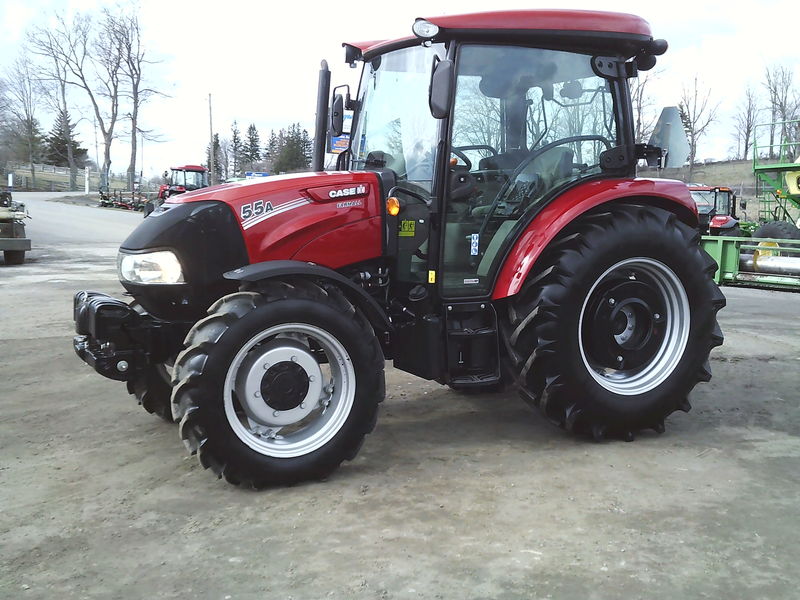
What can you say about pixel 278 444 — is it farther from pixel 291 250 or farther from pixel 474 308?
pixel 474 308

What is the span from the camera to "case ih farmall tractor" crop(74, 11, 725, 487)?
145 inches

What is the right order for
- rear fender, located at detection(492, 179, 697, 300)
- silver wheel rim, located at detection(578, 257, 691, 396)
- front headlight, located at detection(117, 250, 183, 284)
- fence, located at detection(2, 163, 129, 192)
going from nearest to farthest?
front headlight, located at detection(117, 250, 183, 284) < rear fender, located at detection(492, 179, 697, 300) < silver wheel rim, located at detection(578, 257, 691, 396) < fence, located at detection(2, 163, 129, 192)

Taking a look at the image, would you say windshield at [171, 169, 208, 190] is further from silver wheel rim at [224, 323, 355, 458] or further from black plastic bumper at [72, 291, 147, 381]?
silver wheel rim at [224, 323, 355, 458]

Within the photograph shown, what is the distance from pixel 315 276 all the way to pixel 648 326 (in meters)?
2.22

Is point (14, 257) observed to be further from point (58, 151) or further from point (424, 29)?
point (58, 151)

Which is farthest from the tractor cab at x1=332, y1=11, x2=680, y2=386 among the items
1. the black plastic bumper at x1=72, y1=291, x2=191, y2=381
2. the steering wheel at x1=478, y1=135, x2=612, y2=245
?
the black plastic bumper at x1=72, y1=291, x2=191, y2=381

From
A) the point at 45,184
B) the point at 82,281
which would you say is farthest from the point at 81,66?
the point at 82,281

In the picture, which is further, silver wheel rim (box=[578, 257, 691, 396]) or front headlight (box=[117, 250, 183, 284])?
silver wheel rim (box=[578, 257, 691, 396])

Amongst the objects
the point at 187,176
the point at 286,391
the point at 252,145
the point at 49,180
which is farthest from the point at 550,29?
the point at 252,145

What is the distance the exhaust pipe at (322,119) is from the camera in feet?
15.9

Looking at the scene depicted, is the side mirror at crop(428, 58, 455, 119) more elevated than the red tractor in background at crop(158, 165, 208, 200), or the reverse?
the red tractor in background at crop(158, 165, 208, 200)

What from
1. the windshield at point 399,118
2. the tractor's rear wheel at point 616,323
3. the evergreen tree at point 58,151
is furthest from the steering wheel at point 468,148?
the evergreen tree at point 58,151

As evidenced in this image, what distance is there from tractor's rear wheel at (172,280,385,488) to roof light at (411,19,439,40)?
1.45 meters

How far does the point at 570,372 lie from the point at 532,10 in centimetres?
210
